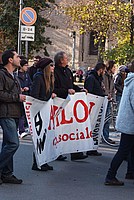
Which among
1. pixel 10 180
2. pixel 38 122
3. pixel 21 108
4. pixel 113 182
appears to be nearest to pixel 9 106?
pixel 21 108

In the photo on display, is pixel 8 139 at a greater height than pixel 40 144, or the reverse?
pixel 8 139

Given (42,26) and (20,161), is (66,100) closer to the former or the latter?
(20,161)

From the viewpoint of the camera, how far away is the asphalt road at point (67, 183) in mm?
6699

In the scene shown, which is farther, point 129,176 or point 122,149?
point 129,176

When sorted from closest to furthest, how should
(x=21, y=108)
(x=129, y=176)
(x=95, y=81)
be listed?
(x=21, y=108)
(x=129, y=176)
(x=95, y=81)

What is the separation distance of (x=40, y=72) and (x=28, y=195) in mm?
2218

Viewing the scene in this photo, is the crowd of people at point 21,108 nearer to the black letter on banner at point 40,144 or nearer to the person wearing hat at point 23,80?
the black letter on banner at point 40,144

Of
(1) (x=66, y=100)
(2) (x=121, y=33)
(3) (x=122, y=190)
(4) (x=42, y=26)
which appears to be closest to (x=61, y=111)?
(1) (x=66, y=100)

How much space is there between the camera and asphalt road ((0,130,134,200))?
6699mm

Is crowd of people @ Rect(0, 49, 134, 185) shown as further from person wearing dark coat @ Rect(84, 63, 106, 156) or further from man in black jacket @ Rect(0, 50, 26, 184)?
person wearing dark coat @ Rect(84, 63, 106, 156)

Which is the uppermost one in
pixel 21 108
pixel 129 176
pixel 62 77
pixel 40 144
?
pixel 62 77

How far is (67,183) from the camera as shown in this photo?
24.4 feet

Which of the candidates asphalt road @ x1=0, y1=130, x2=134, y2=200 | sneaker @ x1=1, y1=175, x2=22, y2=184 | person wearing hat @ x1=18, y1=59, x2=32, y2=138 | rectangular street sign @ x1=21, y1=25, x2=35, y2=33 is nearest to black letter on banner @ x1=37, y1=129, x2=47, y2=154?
asphalt road @ x1=0, y1=130, x2=134, y2=200

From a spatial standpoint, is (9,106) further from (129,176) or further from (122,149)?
(129,176)
